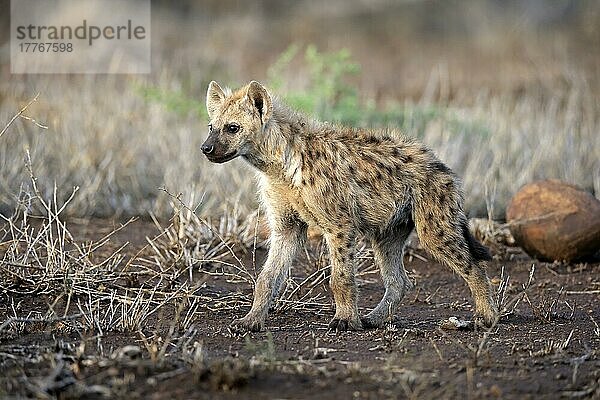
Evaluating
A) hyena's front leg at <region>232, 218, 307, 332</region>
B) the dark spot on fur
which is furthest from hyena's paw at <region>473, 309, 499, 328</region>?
hyena's front leg at <region>232, 218, 307, 332</region>

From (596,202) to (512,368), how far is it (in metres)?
3.57

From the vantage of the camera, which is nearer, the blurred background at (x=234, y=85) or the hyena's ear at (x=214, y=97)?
the hyena's ear at (x=214, y=97)

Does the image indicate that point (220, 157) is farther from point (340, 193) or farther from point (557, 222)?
point (557, 222)

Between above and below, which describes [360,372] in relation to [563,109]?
below

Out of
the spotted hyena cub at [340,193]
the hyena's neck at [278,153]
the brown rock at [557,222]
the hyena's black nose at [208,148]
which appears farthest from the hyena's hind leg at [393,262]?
the brown rock at [557,222]

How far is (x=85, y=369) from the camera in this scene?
4.63 metres

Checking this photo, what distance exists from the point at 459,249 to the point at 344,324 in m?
0.93

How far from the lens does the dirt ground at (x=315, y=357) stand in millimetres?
4492

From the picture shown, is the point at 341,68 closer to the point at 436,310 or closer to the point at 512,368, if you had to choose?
the point at 436,310

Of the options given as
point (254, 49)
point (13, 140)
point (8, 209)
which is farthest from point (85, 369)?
point (254, 49)

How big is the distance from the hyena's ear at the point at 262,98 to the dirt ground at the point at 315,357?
1.27m

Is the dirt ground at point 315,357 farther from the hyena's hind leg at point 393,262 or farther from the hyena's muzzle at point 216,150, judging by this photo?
the hyena's muzzle at point 216,150

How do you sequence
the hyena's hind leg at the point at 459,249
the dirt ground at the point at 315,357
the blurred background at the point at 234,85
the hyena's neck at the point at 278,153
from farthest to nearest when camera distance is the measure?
the blurred background at the point at 234,85
the hyena's hind leg at the point at 459,249
the hyena's neck at the point at 278,153
the dirt ground at the point at 315,357

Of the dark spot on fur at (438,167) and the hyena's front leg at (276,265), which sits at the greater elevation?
the dark spot on fur at (438,167)
